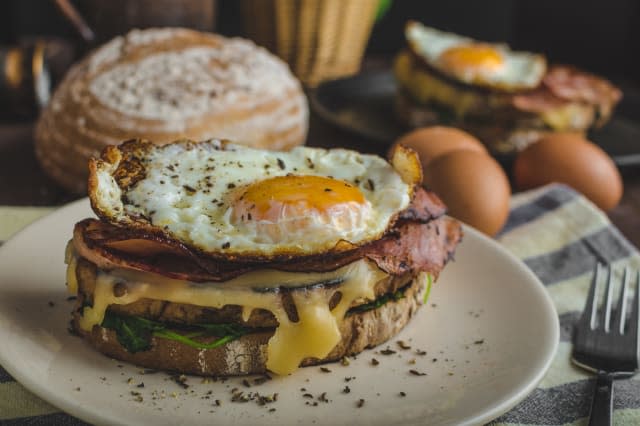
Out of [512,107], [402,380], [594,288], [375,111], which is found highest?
[402,380]

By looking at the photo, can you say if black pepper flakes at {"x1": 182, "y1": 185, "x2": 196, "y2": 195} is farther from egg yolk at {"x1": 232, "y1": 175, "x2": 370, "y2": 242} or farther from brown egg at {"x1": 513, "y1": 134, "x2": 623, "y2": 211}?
brown egg at {"x1": 513, "y1": 134, "x2": 623, "y2": 211}

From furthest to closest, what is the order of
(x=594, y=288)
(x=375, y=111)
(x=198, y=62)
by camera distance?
(x=375, y=111), (x=198, y=62), (x=594, y=288)

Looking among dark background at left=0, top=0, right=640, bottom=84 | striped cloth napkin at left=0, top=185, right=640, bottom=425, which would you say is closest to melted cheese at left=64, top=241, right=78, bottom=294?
striped cloth napkin at left=0, top=185, right=640, bottom=425

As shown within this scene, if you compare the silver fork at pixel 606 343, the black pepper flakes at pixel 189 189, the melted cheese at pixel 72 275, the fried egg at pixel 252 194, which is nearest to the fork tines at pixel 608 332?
the silver fork at pixel 606 343

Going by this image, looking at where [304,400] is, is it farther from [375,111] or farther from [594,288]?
[375,111]

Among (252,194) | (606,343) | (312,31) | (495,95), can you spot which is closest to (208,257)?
(252,194)

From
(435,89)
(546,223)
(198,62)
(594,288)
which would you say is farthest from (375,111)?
(594,288)

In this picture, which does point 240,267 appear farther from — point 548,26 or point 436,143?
point 548,26

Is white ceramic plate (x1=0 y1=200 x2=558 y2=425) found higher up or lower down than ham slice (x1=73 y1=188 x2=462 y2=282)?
lower down
